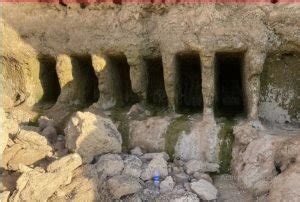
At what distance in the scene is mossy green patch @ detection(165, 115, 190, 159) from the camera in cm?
292

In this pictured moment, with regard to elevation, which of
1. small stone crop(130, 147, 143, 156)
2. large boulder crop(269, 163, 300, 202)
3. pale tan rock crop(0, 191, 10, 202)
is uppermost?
large boulder crop(269, 163, 300, 202)

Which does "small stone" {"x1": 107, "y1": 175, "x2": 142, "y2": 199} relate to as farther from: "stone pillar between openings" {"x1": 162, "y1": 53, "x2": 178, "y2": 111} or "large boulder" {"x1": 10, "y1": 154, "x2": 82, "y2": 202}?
"stone pillar between openings" {"x1": 162, "y1": 53, "x2": 178, "y2": 111}

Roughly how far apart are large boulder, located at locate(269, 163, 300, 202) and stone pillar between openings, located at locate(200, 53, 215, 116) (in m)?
0.90

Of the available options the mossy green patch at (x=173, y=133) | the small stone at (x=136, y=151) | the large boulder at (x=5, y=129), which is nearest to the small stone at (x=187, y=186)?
the mossy green patch at (x=173, y=133)

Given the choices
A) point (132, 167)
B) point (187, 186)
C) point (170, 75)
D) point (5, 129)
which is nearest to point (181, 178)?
point (187, 186)

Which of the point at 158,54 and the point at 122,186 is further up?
the point at 158,54

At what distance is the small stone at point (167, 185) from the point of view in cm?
247

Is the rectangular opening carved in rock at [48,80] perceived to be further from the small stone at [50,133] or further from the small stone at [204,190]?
the small stone at [204,190]

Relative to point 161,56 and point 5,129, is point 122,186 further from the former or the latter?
point 161,56

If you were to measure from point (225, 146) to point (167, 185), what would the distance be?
58cm

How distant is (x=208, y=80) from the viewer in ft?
9.77

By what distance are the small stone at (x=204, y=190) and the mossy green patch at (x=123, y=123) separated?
0.76 meters

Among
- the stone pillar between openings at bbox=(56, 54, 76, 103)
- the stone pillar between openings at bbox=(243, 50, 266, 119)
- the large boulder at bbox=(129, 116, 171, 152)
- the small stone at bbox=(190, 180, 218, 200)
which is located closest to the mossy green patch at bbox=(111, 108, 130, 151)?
the large boulder at bbox=(129, 116, 171, 152)

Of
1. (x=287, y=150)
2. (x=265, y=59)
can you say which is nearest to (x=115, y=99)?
(x=265, y=59)
